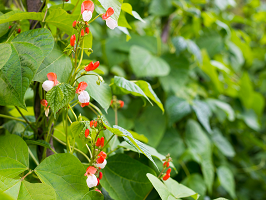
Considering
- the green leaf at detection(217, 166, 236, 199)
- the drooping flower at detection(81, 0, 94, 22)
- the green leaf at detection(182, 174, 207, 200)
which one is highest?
the drooping flower at detection(81, 0, 94, 22)

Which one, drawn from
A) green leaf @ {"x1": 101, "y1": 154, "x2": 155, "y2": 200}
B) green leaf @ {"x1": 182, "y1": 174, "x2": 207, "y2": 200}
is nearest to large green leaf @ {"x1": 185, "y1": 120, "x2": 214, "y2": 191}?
green leaf @ {"x1": 182, "y1": 174, "x2": 207, "y2": 200}

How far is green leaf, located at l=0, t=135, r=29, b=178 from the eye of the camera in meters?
0.33

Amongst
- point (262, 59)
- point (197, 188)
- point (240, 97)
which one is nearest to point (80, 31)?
point (197, 188)

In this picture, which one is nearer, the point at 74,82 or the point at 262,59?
the point at 74,82

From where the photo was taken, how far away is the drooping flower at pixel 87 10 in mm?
318

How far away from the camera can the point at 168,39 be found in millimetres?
1024

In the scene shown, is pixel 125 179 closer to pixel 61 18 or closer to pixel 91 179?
pixel 91 179

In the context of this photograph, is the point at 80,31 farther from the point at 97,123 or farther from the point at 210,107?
the point at 210,107

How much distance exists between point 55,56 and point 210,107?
0.74 metres

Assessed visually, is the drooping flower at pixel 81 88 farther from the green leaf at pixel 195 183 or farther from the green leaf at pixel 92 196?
the green leaf at pixel 195 183

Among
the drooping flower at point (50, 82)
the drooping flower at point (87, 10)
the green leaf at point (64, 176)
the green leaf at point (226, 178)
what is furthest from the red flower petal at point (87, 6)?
the green leaf at point (226, 178)

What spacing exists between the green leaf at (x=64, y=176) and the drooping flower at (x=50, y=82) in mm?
108

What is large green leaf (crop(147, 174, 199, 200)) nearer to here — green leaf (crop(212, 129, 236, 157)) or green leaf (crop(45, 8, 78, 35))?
green leaf (crop(45, 8, 78, 35))

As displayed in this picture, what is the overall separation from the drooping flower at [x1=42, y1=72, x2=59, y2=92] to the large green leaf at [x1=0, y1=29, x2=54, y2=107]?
0.8 inches
